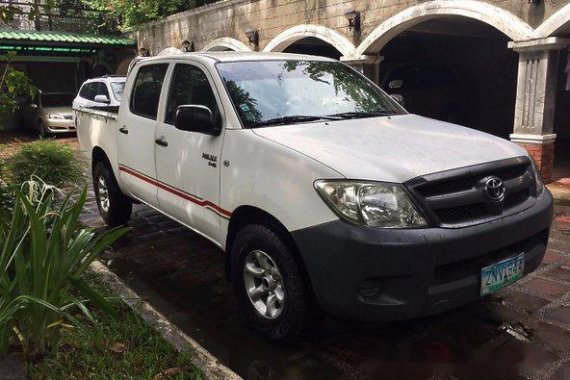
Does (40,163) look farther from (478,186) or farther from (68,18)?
(68,18)

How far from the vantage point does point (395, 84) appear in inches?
440

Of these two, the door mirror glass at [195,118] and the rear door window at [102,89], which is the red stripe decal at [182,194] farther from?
the rear door window at [102,89]

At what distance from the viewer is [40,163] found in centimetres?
549

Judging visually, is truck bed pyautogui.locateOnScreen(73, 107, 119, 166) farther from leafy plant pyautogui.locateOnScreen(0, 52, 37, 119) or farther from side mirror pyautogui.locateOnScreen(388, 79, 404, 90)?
side mirror pyautogui.locateOnScreen(388, 79, 404, 90)

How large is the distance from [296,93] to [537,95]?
4.99 meters

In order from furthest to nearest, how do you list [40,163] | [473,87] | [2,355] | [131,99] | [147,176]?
[473,87], [40,163], [131,99], [147,176], [2,355]

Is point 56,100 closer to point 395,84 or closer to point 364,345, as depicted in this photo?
point 395,84

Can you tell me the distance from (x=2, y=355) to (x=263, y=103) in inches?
85.9

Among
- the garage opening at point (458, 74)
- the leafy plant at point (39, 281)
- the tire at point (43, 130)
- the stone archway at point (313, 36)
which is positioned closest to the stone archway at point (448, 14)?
the stone archway at point (313, 36)

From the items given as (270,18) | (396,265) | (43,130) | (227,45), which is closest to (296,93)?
(396,265)

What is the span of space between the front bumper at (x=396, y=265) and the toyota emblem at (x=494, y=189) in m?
0.12

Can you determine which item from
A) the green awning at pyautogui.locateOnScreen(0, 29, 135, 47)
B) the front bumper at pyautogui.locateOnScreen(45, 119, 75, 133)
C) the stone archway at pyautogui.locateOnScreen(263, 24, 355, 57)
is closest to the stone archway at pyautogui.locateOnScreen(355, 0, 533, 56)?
the stone archway at pyautogui.locateOnScreen(263, 24, 355, 57)

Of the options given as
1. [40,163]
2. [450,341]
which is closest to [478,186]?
[450,341]

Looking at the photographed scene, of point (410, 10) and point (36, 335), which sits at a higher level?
point (410, 10)
